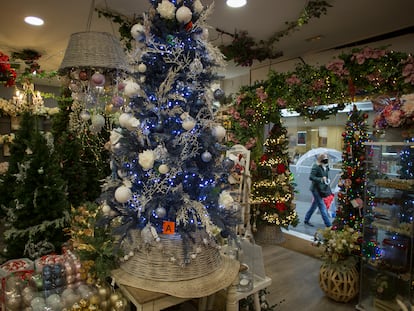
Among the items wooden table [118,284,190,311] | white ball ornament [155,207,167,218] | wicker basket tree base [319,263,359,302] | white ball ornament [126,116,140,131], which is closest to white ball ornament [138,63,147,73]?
white ball ornament [126,116,140,131]

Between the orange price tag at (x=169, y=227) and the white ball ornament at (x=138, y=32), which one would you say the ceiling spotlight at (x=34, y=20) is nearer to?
the white ball ornament at (x=138, y=32)

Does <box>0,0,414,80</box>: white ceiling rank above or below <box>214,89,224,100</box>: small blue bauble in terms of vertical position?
above

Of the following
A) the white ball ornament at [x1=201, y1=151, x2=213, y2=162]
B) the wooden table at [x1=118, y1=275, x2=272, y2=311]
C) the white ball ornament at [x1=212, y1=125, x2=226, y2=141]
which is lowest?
the wooden table at [x1=118, y1=275, x2=272, y2=311]

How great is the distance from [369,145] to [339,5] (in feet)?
4.49

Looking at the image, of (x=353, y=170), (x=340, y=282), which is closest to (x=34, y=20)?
(x=353, y=170)

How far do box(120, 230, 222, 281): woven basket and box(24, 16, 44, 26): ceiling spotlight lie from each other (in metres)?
2.79

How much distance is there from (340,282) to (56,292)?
248 cm

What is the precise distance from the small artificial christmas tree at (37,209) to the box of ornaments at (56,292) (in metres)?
0.83

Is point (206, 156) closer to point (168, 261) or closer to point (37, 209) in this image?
point (168, 261)

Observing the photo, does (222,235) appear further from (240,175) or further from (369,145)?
(369,145)

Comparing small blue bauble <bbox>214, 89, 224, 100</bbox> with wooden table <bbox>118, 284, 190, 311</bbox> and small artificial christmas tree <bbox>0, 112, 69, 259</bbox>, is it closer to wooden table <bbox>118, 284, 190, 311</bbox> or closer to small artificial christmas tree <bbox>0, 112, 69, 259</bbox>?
wooden table <bbox>118, 284, 190, 311</bbox>

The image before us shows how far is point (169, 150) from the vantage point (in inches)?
63.9

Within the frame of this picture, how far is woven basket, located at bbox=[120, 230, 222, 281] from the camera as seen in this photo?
5.04 feet

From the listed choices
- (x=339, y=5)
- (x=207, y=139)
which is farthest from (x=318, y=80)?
(x=207, y=139)
